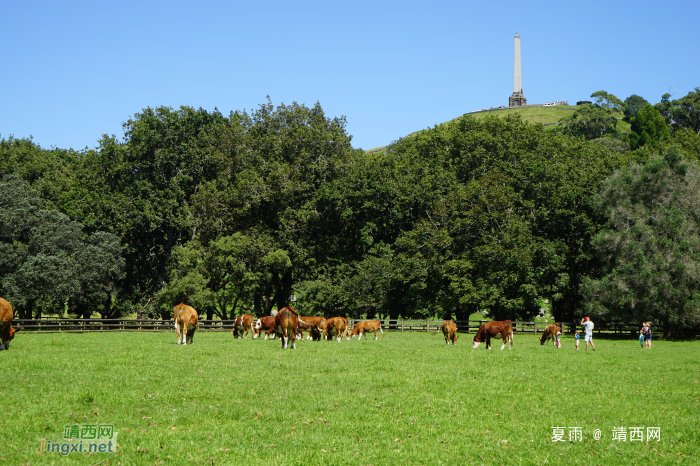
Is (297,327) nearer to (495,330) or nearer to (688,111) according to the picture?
(495,330)

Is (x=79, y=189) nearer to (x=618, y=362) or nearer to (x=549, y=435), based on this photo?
(x=618, y=362)

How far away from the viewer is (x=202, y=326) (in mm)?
47281

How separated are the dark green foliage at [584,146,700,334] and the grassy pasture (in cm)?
2486

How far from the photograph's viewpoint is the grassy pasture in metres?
8.66

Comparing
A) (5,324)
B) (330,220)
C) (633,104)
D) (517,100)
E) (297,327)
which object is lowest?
(297,327)

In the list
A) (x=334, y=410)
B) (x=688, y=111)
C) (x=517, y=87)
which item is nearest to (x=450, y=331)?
(x=334, y=410)

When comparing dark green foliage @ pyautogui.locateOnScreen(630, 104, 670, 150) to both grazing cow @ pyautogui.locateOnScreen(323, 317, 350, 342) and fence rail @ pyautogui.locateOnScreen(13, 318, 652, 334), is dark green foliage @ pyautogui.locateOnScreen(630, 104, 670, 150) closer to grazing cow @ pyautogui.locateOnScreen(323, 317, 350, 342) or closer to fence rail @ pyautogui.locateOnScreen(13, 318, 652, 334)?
fence rail @ pyautogui.locateOnScreen(13, 318, 652, 334)

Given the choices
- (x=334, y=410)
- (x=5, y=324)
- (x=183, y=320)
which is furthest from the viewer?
(x=183, y=320)

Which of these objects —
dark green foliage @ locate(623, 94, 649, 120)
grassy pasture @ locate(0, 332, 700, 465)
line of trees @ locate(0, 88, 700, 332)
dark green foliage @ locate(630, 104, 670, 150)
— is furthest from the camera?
dark green foliage @ locate(623, 94, 649, 120)

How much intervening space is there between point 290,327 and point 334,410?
12514mm

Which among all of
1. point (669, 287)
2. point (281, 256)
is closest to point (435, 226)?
point (281, 256)

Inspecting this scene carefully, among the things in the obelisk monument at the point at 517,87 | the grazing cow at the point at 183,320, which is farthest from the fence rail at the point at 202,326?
the obelisk monument at the point at 517,87

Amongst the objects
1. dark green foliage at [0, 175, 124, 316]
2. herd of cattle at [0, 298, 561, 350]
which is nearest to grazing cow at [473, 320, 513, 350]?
herd of cattle at [0, 298, 561, 350]

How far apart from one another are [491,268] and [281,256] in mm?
16577
